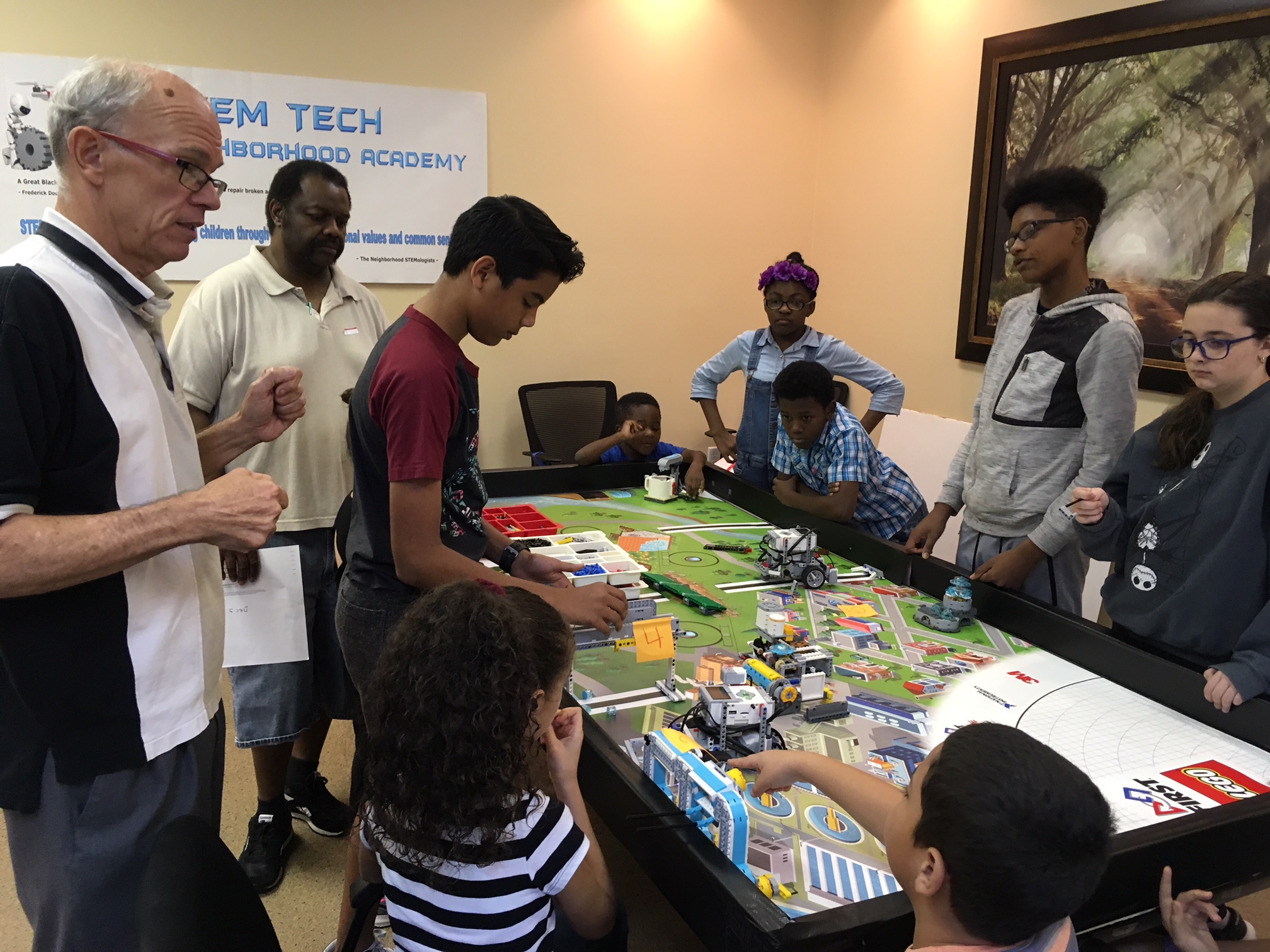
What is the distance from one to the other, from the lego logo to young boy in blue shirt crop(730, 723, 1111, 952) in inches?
19.5

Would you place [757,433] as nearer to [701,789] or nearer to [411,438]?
[411,438]

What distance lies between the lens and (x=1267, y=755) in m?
1.39

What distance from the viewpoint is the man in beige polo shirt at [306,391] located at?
2.01 metres

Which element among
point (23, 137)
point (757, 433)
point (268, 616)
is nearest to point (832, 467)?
point (757, 433)

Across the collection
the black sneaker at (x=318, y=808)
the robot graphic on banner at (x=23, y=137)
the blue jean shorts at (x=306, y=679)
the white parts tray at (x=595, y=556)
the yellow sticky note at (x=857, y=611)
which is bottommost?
the black sneaker at (x=318, y=808)

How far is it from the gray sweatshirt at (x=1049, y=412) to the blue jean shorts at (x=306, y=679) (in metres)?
1.69

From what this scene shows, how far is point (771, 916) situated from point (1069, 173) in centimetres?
189

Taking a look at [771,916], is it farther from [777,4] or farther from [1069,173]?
[777,4]

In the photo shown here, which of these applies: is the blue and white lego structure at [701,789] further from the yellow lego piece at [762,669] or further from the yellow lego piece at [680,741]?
the yellow lego piece at [762,669]

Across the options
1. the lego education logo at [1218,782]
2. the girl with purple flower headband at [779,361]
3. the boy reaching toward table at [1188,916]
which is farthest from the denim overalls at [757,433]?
the boy reaching toward table at [1188,916]

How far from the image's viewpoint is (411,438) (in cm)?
135

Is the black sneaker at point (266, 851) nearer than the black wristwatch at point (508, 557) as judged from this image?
No

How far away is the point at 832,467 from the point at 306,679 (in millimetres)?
1522

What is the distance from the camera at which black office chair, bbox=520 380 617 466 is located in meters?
4.05
